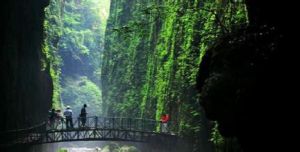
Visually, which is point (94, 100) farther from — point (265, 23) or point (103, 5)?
point (265, 23)

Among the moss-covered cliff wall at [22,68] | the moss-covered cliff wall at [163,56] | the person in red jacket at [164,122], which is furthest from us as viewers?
the person in red jacket at [164,122]

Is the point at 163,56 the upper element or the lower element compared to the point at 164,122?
upper

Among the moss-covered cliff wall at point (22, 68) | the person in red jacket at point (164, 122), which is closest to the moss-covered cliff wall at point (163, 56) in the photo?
the person in red jacket at point (164, 122)

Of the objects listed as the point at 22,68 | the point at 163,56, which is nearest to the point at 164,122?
the point at 163,56

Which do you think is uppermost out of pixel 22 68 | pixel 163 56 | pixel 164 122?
pixel 163 56

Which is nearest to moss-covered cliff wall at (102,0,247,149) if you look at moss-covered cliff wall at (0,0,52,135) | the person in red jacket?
the person in red jacket

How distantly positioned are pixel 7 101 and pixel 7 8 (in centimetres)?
431

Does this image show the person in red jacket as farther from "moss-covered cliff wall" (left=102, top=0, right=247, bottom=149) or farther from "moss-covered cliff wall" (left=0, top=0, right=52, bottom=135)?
"moss-covered cliff wall" (left=0, top=0, right=52, bottom=135)

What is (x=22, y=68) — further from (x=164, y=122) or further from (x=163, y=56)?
(x=163, y=56)

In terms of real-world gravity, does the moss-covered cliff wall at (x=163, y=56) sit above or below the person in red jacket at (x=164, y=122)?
above

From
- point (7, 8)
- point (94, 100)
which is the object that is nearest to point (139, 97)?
point (7, 8)

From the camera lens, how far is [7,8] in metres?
20.5

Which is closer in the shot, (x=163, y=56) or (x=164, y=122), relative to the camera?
A: (x=164, y=122)

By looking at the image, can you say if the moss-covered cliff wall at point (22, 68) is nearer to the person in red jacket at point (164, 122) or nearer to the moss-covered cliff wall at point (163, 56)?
the moss-covered cliff wall at point (163, 56)
